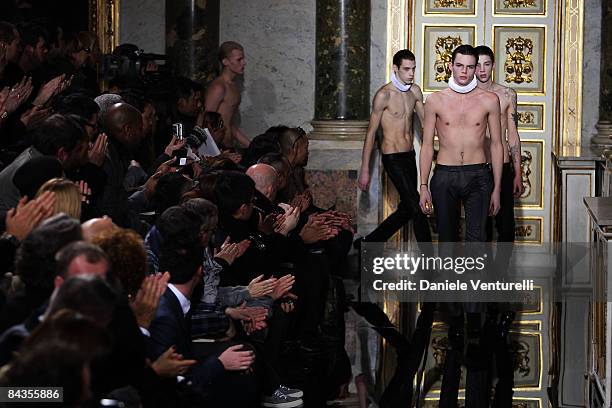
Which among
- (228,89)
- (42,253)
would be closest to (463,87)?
(228,89)

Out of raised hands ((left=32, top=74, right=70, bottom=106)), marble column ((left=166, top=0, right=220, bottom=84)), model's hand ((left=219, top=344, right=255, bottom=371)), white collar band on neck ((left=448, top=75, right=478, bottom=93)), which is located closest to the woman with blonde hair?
model's hand ((left=219, top=344, right=255, bottom=371))

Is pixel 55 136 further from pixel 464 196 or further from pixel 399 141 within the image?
pixel 399 141

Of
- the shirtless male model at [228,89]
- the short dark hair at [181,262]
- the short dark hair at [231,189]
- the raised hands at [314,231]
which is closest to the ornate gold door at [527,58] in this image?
the shirtless male model at [228,89]

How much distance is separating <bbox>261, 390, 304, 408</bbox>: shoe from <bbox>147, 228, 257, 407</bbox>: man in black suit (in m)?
0.77

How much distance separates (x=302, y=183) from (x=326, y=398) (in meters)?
3.22

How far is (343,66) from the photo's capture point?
11.7 m

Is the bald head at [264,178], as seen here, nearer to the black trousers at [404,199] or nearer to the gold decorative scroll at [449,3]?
the black trousers at [404,199]

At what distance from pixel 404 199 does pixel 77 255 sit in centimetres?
693

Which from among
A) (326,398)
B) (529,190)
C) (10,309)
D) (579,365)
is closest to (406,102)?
(529,190)

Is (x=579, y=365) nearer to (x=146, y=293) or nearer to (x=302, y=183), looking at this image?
(x=302, y=183)

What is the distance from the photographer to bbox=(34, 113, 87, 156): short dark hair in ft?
20.1

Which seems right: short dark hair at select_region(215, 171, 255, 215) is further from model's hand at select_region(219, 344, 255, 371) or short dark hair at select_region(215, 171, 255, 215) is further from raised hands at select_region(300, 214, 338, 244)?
raised hands at select_region(300, 214, 338, 244)

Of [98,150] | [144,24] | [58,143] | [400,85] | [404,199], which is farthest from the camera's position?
[144,24]

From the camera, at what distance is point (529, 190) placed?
11.9m
